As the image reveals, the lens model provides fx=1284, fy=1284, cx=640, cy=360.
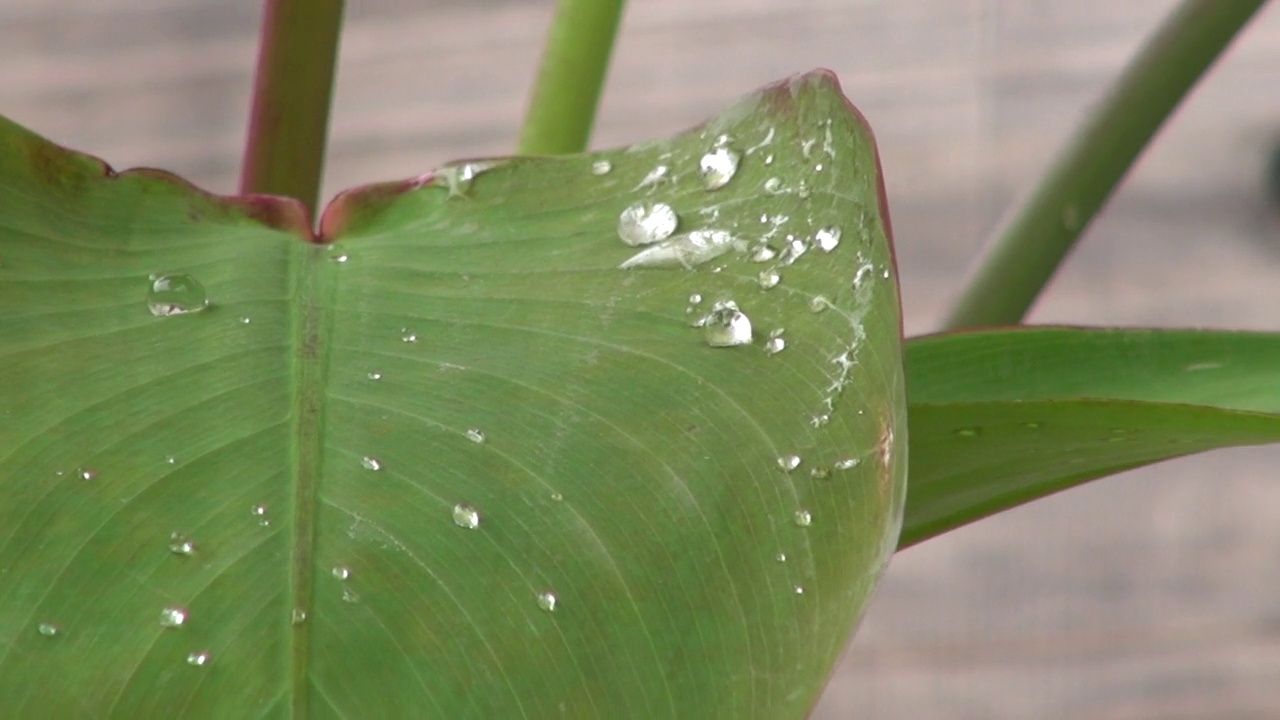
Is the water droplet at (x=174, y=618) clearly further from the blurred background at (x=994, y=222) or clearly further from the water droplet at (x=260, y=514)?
the blurred background at (x=994, y=222)

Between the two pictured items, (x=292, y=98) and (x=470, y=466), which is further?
(x=292, y=98)

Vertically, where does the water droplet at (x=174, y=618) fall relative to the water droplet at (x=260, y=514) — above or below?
below

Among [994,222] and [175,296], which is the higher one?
[994,222]

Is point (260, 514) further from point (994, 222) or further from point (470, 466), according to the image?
point (994, 222)

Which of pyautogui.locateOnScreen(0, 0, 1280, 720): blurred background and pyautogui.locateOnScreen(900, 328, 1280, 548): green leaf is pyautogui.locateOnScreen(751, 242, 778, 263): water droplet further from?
pyautogui.locateOnScreen(0, 0, 1280, 720): blurred background

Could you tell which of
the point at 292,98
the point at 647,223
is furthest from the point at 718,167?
the point at 292,98

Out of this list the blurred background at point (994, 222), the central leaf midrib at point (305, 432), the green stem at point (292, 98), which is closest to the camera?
the central leaf midrib at point (305, 432)

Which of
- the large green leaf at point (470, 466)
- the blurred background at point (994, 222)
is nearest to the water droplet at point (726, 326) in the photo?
the large green leaf at point (470, 466)
